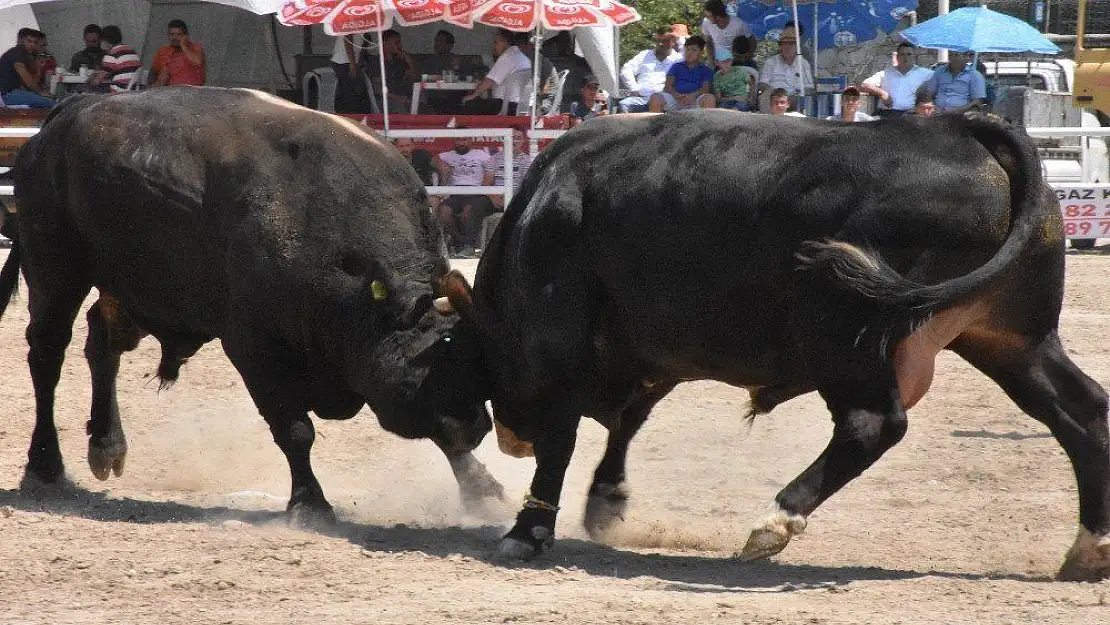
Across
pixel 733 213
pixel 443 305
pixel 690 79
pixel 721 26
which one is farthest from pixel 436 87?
pixel 733 213

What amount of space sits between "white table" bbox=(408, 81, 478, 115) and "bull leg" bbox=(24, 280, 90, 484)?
7.58 meters

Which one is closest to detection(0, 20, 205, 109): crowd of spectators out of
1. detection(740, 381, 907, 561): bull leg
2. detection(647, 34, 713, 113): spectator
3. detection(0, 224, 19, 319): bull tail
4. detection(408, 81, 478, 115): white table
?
detection(408, 81, 478, 115): white table

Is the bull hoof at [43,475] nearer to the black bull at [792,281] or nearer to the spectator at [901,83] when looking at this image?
the black bull at [792,281]

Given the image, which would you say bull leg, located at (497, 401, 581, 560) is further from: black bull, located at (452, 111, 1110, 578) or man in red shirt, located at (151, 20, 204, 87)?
man in red shirt, located at (151, 20, 204, 87)

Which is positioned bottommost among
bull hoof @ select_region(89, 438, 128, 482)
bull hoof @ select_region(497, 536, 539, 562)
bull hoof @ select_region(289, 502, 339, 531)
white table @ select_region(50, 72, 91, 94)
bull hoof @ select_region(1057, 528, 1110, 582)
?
bull hoof @ select_region(89, 438, 128, 482)

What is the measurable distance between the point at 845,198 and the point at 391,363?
1.96 m

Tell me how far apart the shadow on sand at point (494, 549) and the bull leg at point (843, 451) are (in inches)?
7.8

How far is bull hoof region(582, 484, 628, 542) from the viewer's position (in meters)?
6.16

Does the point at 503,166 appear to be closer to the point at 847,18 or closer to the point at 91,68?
the point at 847,18

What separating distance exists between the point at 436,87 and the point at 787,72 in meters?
3.45

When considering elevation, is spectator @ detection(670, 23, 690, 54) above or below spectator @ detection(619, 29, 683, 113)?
above

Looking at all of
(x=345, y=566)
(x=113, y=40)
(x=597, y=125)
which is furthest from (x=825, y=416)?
(x=113, y=40)

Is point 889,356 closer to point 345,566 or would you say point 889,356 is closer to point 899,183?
point 899,183

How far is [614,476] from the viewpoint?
20.6ft
